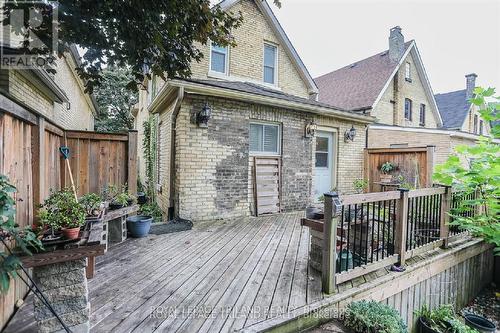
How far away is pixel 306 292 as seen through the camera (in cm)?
253

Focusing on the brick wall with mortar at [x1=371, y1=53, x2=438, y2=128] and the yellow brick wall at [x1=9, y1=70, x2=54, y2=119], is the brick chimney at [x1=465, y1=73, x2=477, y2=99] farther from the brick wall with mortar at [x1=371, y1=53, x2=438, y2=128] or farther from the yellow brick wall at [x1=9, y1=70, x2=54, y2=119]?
the yellow brick wall at [x1=9, y1=70, x2=54, y2=119]

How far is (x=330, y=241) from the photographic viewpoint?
2555 millimetres

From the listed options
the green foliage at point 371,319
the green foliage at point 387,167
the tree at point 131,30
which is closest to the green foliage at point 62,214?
the tree at point 131,30

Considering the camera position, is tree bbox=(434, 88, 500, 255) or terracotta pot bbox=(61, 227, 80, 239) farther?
tree bbox=(434, 88, 500, 255)

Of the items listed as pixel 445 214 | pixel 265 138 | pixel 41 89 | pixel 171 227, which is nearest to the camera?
pixel 445 214

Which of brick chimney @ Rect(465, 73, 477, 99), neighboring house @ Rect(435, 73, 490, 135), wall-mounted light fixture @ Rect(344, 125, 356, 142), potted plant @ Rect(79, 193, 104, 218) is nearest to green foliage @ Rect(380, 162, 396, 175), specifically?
wall-mounted light fixture @ Rect(344, 125, 356, 142)

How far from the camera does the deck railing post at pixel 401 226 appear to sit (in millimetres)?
3211

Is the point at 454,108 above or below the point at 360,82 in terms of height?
below

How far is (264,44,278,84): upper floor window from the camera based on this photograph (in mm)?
8391

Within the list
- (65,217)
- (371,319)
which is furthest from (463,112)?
(65,217)

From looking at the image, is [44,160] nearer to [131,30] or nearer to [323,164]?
[131,30]

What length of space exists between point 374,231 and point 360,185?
4.48m

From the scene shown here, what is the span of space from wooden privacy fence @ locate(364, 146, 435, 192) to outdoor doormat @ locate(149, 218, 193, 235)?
6.00 metres

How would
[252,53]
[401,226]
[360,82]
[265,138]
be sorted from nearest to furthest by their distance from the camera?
[401,226], [265,138], [252,53], [360,82]
